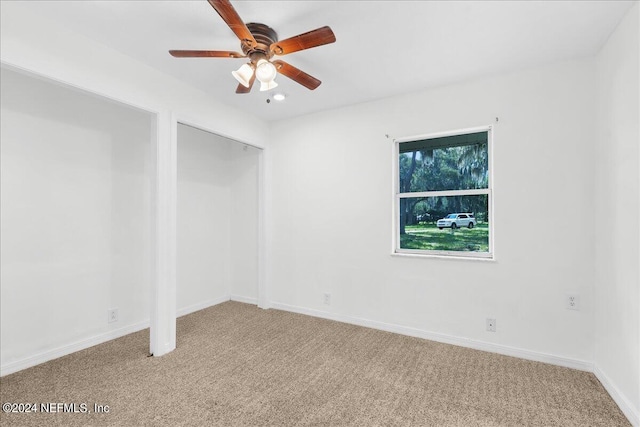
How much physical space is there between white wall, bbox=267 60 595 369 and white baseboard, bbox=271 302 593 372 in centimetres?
1

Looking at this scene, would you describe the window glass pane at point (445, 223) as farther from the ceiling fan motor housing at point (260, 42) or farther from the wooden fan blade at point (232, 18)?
the wooden fan blade at point (232, 18)

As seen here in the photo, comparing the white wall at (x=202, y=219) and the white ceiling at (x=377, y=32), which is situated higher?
the white ceiling at (x=377, y=32)

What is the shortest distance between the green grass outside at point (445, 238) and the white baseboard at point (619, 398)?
1.21 metres

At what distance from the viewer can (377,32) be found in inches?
87.9

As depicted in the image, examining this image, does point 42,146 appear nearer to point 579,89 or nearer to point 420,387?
point 420,387

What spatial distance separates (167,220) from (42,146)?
1198 mm

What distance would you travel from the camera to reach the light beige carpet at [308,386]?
1.97 metres

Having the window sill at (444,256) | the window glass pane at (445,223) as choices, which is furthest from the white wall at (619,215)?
the window glass pane at (445,223)

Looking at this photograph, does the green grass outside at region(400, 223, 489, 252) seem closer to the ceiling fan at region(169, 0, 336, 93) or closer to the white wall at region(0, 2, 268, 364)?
the ceiling fan at region(169, 0, 336, 93)

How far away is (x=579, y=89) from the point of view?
8.51 feet

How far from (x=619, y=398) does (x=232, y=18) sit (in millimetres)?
3348

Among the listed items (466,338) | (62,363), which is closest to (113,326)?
(62,363)

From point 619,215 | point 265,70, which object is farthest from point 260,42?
Answer: point 619,215

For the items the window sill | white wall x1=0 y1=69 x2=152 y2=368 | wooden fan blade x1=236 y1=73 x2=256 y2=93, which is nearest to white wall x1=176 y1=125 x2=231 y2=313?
white wall x1=0 y1=69 x2=152 y2=368
